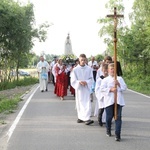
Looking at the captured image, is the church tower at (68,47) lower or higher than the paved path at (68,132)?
higher

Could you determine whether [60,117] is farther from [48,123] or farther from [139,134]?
[139,134]

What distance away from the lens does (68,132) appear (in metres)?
9.85

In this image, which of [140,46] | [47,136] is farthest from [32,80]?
[47,136]

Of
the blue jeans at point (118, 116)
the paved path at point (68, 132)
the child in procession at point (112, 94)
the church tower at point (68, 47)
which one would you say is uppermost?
the church tower at point (68, 47)

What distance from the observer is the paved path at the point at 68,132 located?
8375 mm

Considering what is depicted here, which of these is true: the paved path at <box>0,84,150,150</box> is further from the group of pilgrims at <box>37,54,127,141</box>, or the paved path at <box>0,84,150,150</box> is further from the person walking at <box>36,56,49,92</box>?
the person walking at <box>36,56,49,92</box>

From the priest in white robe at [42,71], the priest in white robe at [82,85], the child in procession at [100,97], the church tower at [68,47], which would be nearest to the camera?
the child in procession at [100,97]

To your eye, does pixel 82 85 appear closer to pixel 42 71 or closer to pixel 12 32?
pixel 42 71

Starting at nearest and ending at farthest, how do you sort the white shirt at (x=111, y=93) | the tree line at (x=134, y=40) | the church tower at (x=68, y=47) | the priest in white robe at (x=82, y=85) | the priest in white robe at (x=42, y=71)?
the white shirt at (x=111, y=93) < the priest in white robe at (x=82, y=85) < the priest in white robe at (x=42, y=71) < the tree line at (x=134, y=40) < the church tower at (x=68, y=47)

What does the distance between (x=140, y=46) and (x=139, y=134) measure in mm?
25670

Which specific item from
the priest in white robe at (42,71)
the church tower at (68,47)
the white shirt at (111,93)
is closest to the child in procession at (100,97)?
the white shirt at (111,93)

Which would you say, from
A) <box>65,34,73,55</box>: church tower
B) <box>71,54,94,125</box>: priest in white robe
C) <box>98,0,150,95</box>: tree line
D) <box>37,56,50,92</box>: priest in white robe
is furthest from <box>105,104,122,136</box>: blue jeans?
<box>65,34,73,55</box>: church tower

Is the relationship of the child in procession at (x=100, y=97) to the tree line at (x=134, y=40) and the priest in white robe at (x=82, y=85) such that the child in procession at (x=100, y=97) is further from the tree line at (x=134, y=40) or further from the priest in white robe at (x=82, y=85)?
the tree line at (x=134, y=40)

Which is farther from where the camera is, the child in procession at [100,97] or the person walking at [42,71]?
the person walking at [42,71]
